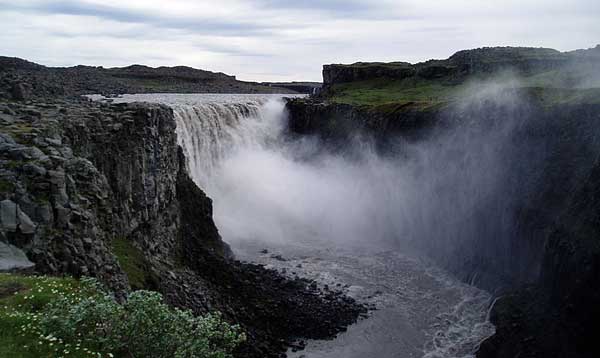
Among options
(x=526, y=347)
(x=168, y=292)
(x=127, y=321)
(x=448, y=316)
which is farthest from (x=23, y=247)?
(x=448, y=316)

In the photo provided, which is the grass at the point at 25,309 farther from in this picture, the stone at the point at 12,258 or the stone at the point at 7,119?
Answer: the stone at the point at 7,119

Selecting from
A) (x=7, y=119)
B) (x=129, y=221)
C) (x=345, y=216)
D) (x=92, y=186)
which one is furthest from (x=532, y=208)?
(x=7, y=119)

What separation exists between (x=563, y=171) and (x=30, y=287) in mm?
26873

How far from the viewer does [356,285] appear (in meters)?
35.5

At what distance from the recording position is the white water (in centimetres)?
2916

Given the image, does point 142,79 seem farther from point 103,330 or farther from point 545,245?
point 103,330

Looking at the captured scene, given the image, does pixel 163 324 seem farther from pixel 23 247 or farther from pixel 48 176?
pixel 48 176

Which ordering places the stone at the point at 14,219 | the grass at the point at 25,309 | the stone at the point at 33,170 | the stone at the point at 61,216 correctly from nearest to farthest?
the grass at the point at 25,309, the stone at the point at 14,219, the stone at the point at 61,216, the stone at the point at 33,170

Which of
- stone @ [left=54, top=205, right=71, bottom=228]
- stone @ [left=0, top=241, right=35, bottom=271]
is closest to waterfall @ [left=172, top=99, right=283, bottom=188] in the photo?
stone @ [left=54, top=205, right=71, bottom=228]

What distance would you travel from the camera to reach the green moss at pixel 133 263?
22953 millimetres

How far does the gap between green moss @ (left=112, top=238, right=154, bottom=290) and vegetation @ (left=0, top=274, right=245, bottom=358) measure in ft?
38.4

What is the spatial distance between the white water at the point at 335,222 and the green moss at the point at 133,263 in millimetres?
8434

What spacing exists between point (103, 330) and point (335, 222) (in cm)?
4042

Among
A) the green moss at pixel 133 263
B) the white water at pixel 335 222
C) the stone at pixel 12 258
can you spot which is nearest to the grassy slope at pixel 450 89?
the white water at pixel 335 222
